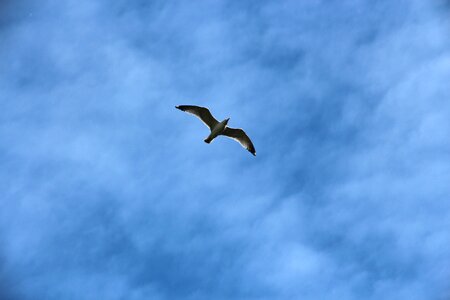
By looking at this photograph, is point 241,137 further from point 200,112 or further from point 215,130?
point 200,112

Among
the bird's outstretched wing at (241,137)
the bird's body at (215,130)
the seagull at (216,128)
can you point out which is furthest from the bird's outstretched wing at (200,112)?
the bird's outstretched wing at (241,137)

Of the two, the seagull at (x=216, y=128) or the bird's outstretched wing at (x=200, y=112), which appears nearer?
the bird's outstretched wing at (x=200, y=112)

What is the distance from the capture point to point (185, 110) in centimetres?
4691

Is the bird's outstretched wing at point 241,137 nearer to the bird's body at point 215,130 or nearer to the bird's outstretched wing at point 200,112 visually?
the bird's body at point 215,130

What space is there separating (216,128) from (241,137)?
245 centimetres

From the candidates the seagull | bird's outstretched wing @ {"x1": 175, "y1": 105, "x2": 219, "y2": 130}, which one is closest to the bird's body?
the seagull

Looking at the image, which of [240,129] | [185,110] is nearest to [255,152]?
[240,129]

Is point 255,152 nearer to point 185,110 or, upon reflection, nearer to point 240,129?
point 240,129

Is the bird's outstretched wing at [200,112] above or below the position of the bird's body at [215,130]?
above

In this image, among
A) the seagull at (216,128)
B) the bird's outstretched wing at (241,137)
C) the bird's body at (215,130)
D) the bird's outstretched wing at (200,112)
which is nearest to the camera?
the bird's outstretched wing at (200,112)

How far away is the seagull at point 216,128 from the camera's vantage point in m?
46.8

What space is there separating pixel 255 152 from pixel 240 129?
204 centimetres

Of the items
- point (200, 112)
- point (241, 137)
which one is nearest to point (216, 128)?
point (200, 112)

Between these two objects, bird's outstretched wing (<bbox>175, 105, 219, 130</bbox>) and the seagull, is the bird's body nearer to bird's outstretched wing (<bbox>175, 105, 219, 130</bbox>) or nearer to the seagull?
the seagull
